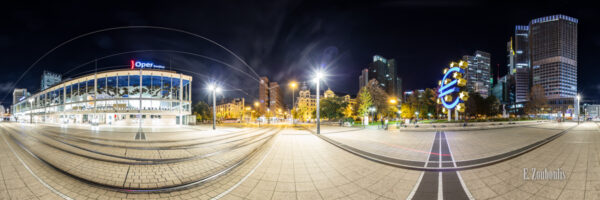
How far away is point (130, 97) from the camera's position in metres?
43.9

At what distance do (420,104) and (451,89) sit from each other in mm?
30245

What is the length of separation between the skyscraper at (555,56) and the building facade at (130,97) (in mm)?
184416

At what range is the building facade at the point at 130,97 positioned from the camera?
43281 mm

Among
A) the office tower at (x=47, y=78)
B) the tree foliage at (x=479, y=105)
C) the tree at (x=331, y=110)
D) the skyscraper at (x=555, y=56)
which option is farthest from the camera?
the office tower at (x=47, y=78)

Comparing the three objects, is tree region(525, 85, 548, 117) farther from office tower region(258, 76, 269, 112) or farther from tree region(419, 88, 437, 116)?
office tower region(258, 76, 269, 112)

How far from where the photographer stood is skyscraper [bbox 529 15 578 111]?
385 ft

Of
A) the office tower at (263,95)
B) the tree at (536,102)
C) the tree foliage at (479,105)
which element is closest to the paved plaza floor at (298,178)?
the tree foliage at (479,105)

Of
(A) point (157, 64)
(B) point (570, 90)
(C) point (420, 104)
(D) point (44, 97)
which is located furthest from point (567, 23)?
(D) point (44, 97)

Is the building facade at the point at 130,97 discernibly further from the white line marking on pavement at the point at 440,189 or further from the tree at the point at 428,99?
the tree at the point at 428,99

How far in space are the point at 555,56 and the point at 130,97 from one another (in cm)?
21263

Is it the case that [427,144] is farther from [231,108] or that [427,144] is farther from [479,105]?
[231,108]

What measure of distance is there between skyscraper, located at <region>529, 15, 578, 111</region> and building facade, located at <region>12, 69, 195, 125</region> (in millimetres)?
184416

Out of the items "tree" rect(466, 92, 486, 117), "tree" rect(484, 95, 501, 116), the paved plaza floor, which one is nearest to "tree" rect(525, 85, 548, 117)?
"tree" rect(484, 95, 501, 116)

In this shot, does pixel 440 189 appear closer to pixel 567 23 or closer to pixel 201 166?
pixel 201 166
